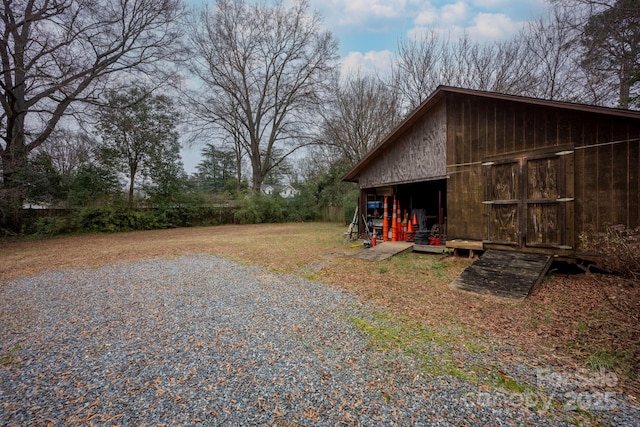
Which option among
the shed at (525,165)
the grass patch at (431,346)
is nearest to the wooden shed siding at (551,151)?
the shed at (525,165)

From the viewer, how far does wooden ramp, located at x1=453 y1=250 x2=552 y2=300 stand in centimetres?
446

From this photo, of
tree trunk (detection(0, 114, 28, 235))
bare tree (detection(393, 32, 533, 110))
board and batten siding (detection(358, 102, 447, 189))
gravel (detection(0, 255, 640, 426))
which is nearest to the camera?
gravel (detection(0, 255, 640, 426))

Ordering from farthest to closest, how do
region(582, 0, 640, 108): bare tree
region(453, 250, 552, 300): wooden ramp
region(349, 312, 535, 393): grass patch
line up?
region(582, 0, 640, 108): bare tree, region(453, 250, 552, 300): wooden ramp, region(349, 312, 535, 393): grass patch

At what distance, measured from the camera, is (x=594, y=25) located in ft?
21.2

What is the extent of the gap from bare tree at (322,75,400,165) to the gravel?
1568cm

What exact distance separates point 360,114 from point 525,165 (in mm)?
13768

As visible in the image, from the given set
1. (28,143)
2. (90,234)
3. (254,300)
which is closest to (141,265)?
(254,300)

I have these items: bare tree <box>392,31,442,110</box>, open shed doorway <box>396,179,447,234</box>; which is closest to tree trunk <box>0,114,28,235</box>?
open shed doorway <box>396,179,447,234</box>

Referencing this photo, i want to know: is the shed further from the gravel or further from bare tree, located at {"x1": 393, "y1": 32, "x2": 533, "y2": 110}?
bare tree, located at {"x1": 393, "y1": 32, "x2": 533, "y2": 110}

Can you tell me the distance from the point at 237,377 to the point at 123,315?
8.05ft

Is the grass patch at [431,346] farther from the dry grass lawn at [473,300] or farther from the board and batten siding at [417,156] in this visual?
the board and batten siding at [417,156]

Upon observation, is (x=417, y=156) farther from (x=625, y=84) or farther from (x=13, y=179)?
(x=13, y=179)

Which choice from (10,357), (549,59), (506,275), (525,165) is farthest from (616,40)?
(10,357)

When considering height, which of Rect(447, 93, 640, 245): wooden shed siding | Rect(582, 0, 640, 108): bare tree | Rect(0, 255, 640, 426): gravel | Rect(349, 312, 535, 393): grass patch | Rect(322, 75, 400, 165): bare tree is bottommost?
Rect(349, 312, 535, 393): grass patch
